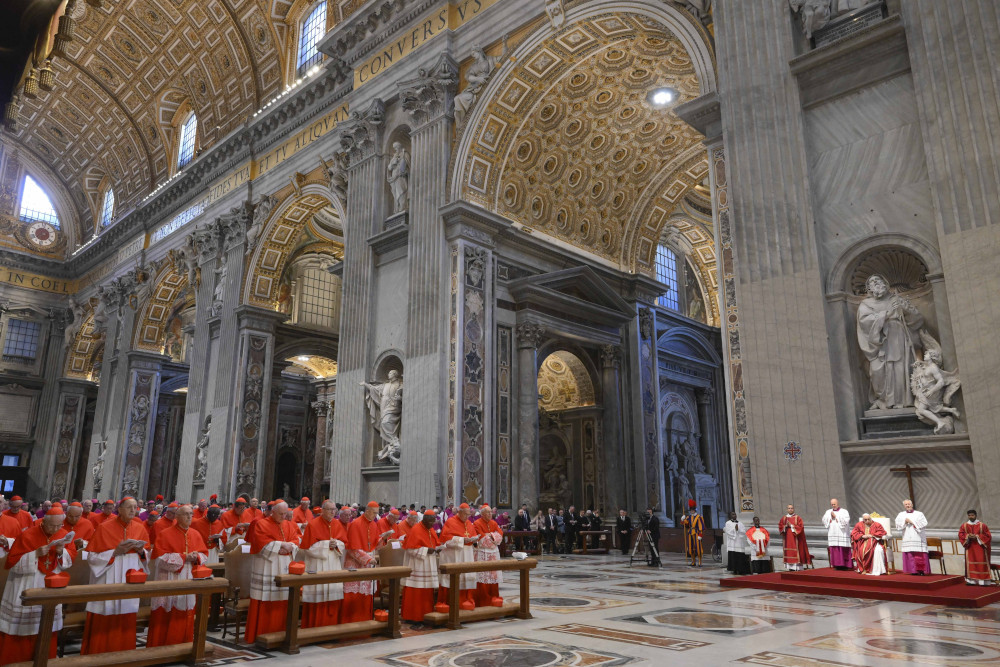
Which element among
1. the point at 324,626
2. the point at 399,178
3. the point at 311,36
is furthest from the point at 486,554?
the point at 311,36

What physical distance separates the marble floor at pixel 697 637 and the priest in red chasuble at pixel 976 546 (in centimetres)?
72

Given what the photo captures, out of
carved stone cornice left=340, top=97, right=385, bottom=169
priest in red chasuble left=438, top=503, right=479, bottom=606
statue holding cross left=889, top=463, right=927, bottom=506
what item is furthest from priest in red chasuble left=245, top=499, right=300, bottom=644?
carved stone cornice left=340, top=97, right=385, bottom=169

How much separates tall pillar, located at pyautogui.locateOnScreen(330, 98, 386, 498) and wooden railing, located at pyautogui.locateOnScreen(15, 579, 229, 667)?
29.4ft

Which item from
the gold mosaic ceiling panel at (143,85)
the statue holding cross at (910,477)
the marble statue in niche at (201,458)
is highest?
Result: the gold mosaic ceiling panel at (143,85)

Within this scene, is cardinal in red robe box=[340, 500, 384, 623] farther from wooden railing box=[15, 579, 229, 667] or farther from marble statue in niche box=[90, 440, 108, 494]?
marble statue in niche box=[90, 440, 108, 494]

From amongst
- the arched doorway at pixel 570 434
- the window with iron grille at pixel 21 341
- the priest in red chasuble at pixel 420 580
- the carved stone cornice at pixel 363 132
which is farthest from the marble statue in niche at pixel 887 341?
the window with iron grille at pixel 21 341

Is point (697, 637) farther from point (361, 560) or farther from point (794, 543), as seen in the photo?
point (794, 543)

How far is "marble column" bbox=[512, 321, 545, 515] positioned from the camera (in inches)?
550

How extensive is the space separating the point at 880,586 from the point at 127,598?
21.1 ft

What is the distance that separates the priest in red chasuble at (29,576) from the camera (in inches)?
168

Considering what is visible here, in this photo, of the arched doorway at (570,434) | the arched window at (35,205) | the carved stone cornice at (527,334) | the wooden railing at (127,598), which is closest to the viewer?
the wooden railing at (127,598)

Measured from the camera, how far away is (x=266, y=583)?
17.1 ft

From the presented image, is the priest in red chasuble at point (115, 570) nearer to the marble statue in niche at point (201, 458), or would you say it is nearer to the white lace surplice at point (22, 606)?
the white lace surplice at point (22, 606)

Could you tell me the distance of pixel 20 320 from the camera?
28719mm
